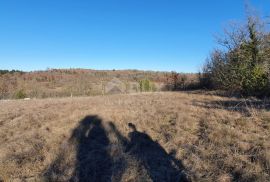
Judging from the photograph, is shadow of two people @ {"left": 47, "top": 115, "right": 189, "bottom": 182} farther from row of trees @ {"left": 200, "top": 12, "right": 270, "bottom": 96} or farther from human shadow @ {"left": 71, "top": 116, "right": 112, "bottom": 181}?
row of trees @ {"left": 200, "top": 12, "right": 270, "bottom": 96}

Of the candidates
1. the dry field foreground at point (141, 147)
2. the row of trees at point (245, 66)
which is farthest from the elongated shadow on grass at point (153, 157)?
the row of trees at point (245, 66)

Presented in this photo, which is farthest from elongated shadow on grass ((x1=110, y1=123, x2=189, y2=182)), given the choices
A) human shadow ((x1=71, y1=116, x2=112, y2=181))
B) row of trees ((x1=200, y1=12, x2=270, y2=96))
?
row of trees ((x1=200, y1=12, x2=270, y2=96))

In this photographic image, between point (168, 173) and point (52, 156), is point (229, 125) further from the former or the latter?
point (52, 156)

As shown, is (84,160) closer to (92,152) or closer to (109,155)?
(92,152)

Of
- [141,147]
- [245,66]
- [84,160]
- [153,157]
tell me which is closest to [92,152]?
[84,160]

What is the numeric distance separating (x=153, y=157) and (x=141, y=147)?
0.75 metres

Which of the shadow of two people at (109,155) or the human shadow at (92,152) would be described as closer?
the shadow of two people at (109,155)

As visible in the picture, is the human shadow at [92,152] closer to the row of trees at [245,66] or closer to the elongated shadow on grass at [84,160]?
the elongated shadow on grass at [84,160]

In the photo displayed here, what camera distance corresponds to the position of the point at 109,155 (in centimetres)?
780

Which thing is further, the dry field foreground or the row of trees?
the row of trees

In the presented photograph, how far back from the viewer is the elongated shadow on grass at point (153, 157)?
657cm

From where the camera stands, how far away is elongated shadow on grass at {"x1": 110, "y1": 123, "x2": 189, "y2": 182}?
657 centimetres

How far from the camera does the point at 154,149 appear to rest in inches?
316

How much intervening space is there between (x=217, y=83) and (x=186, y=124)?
67.4 ft
